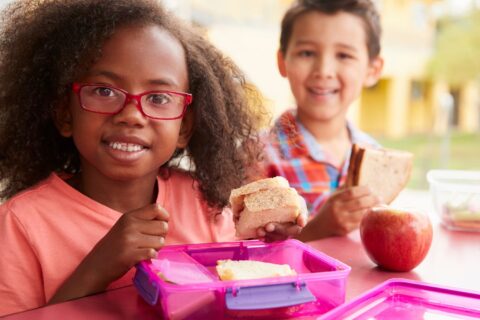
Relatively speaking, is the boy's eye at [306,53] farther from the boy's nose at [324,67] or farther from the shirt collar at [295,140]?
the shirt collar at [295,140]

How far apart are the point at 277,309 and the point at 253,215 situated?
187 millimetres

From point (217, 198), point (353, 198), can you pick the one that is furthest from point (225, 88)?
point (353, 198)

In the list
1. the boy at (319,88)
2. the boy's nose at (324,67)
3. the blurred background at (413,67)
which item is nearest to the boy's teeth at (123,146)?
the boy at (319,88)

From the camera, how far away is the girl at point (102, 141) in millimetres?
957

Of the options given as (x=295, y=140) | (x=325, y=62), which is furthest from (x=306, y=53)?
(x=295, y=140)

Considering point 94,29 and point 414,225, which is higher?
point 94,29

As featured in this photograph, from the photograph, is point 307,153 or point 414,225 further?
point 307,153

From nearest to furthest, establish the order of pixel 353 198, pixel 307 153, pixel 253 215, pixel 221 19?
1. pixel 253 215
2. pixel 353 198
3. pixel 307 153
4. pixel 221 19

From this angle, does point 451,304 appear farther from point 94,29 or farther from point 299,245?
point 94,29

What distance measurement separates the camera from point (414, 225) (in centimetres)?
98

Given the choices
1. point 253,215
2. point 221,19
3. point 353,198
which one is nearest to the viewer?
point 253,215

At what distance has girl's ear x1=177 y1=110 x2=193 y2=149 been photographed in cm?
124

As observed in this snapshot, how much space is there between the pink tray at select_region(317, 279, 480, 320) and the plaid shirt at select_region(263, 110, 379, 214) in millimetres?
793

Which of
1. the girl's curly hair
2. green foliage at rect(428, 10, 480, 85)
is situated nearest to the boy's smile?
the girl's curly hair
